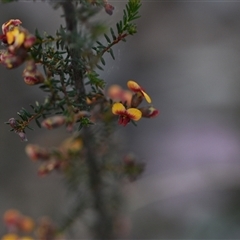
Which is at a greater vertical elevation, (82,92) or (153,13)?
(153,13)

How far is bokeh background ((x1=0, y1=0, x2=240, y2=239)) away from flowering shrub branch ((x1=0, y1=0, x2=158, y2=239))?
835 millimetres

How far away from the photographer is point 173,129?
9.15 feet

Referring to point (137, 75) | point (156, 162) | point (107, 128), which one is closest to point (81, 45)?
point (107, 128)

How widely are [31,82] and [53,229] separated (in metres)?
0.62

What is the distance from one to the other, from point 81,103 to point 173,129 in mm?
2014

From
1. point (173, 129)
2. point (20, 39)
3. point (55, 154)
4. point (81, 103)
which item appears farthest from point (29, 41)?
point (173, 129)

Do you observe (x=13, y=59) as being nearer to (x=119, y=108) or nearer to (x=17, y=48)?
(x=17, y=48)

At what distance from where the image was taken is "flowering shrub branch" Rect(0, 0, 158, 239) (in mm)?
697

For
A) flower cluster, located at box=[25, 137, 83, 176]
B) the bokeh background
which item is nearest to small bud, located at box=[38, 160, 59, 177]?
flower cluster, located at box=[25, 137, 83, 176]

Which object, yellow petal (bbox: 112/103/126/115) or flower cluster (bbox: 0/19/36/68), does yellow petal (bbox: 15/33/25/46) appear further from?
yellow petal (bbox: 112/103/126/115)

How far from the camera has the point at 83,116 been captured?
0.80 meters

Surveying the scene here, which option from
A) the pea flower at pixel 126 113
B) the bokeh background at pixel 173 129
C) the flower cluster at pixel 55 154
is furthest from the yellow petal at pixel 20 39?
the bokeh background at pixel 173 129

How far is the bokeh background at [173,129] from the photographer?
2.19 metres

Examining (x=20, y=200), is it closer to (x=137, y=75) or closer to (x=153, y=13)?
(x=137, y=75)
